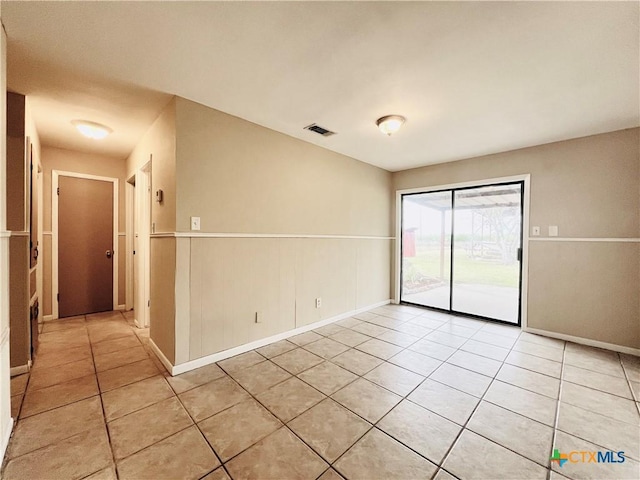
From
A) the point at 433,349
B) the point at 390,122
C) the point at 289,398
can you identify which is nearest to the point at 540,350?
the point at 433,349

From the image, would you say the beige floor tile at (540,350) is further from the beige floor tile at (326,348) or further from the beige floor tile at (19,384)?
the beige floor tile at (19,384)

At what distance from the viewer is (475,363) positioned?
2695mm

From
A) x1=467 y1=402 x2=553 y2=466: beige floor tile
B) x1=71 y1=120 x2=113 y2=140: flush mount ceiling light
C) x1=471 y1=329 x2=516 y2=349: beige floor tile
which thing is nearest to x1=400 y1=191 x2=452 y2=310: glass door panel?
x1=471 y1=329 x2=516 y2=349: beige floor tile

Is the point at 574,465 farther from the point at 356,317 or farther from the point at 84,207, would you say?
the point at 84,207

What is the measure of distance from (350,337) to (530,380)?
5.92 feet

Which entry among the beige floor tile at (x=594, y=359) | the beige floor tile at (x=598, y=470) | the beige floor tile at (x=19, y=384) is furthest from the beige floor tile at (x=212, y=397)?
the beige floor tile at (x=594, y=359)

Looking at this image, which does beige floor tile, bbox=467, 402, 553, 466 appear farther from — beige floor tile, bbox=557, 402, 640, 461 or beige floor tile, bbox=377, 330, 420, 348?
beige floor tile, bbox=377, 330, 420, 348

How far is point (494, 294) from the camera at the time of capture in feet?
13.8

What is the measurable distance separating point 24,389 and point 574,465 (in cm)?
393

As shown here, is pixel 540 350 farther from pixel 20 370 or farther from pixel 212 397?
pixel 20 370

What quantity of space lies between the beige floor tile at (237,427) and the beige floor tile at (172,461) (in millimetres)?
64

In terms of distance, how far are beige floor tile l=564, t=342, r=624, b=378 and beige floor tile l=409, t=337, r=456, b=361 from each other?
116 centimetres

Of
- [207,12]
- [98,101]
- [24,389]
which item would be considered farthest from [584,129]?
[24,389]

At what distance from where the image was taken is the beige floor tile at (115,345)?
2.91 metres
